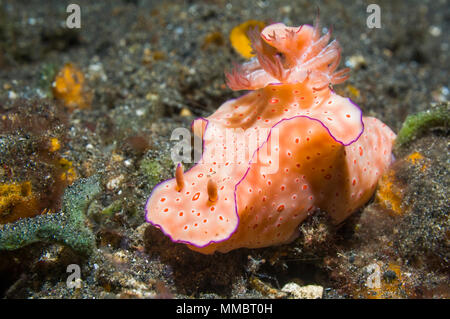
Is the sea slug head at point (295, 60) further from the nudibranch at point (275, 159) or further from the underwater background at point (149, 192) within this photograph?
the underwater background at point (149, 192)

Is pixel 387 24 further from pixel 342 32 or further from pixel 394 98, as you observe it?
pixel 394 98

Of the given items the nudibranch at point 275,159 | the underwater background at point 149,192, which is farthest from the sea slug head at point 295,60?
the underwater background at point 149,192

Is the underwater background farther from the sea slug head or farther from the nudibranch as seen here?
the sea slug head

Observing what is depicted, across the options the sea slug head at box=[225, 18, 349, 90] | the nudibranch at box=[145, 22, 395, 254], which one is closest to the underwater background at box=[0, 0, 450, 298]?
the nudibranch at box=[145, 22, 395, 254]

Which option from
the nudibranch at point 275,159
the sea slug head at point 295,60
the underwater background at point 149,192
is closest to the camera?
the nudibranch at point 275,159

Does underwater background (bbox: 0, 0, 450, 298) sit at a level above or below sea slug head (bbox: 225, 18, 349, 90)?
below

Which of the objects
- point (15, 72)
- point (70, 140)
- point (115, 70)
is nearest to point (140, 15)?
point (115, 70)

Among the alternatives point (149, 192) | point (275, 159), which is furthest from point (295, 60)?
point (149, 192)

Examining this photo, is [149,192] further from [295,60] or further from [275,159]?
[295,60]
